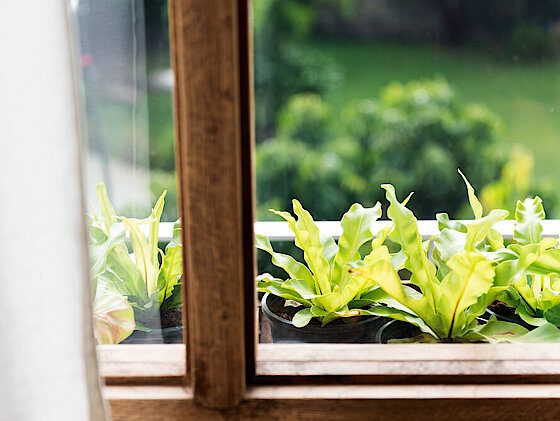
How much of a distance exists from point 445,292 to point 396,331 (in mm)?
131

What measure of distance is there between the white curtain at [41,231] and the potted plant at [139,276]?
0.79ft

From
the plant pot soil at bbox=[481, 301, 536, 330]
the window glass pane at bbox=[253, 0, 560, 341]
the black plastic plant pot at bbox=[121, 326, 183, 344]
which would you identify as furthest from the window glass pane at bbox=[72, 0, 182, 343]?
the plant pot soil at bbox=[481, 301, 536, 330]

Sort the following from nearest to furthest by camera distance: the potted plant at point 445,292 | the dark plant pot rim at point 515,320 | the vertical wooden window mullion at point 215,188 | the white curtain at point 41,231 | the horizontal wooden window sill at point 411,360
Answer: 1. the white curtain at point 41,231
2. the vertical wooden window mullion at point 215,188
3. the horizontal wooden window sill at point 411,360
4. the potted plant at point 445,292
5. the dark plant pot rim at point 515,320

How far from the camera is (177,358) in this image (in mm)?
860

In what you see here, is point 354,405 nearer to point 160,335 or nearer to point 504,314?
point 160,335

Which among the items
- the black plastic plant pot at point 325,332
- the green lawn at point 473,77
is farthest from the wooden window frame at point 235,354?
the green lawn at point 473,77

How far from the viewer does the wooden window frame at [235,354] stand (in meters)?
0.74

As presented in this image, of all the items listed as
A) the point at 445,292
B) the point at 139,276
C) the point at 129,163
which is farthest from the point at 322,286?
the point at 129,163

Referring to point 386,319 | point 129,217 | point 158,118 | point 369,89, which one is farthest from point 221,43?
point 386,319

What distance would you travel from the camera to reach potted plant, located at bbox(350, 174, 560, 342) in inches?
37.2

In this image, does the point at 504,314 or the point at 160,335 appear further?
the point at 504,314

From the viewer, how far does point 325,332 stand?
102 centimetres

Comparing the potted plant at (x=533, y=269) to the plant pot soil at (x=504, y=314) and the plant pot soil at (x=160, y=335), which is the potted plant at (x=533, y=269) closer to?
the plant pot soil at (x=504, y=314)

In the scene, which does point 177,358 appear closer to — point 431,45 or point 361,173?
point 361,173
